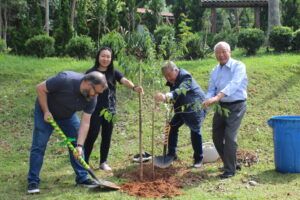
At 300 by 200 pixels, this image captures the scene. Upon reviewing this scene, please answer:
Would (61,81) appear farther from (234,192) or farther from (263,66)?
(263,66)

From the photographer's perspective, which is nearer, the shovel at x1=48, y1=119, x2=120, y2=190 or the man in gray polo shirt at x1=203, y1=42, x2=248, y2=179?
the shovel at x1=48, y1=119, x2=120, y2=190

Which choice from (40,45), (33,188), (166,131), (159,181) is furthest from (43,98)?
(40,45)

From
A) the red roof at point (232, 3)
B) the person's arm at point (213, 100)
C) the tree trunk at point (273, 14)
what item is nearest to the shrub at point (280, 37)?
the tree trunk at point (273, 14)

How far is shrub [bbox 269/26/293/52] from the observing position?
14078 millimetres

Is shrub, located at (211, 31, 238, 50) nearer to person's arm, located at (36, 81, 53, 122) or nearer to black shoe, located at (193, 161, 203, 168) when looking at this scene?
black shoe, located at (193, 161, 203, 168)

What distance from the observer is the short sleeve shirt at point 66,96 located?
17.1ft

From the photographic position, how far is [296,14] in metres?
20.3

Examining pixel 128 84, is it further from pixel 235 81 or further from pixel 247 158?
pixel 247 158

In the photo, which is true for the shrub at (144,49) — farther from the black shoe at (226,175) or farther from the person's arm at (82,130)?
the black shoe at (226,175)

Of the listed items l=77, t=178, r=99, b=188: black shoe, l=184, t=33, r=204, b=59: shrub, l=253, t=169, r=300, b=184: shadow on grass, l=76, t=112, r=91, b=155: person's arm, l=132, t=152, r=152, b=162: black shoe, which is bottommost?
l=253, t=169, r=300, b=184: shadow on grass

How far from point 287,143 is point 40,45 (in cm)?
918

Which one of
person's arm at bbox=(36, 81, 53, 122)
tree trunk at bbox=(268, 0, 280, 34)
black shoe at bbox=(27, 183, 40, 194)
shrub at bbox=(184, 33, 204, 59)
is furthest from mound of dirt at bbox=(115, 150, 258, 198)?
tree trunk at bbox=(268, 0, 280, 34)

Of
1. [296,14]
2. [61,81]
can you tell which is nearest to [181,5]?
[296,14]

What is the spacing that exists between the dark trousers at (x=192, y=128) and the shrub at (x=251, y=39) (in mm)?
7640
